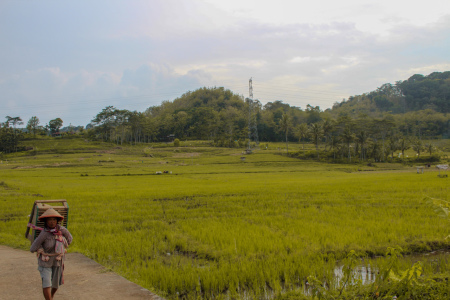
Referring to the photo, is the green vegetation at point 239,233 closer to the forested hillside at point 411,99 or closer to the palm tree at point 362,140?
the palm tree at point 362,140

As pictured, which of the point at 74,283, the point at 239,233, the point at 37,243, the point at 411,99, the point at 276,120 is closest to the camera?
the point at 37,243

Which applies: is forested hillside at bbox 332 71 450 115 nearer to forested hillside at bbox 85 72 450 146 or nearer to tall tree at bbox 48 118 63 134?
forested hillside at bbox 85 72 450 146

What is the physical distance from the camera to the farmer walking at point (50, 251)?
5434 mm

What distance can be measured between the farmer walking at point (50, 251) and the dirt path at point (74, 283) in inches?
18.9

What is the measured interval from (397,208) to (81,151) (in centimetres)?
7586

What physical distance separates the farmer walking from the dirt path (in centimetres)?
48

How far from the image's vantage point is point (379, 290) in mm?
5934

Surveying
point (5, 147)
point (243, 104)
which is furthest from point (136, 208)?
point (243, 104)

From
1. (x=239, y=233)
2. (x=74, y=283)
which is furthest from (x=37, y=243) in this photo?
(x=239, y=233)

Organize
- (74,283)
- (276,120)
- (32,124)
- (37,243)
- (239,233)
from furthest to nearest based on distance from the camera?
1. (276,120)
2. (32,124)
3. (239,233)
4. (74,283)
5. (37,243)

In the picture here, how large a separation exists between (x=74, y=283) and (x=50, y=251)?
133 centimetres

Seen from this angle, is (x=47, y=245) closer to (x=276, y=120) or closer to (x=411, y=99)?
(x=276, y=120)

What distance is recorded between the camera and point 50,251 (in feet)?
A: 18.2

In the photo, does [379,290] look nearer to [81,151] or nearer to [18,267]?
[18,267]
